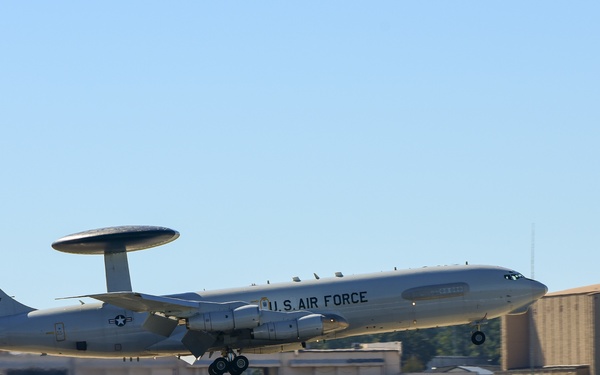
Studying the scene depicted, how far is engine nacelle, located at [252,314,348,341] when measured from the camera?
5225cm

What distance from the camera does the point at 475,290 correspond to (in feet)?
180

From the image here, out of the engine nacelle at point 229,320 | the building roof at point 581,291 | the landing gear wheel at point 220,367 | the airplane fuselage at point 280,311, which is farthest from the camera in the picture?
the building roof at point 581,291

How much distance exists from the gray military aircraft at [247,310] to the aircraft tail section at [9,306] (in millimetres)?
44

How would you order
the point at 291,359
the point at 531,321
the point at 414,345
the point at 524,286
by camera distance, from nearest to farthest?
the point at 524,286, the point at 291,359, the point at 531,321, the point at 414,345

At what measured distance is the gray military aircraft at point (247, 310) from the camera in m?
52.5

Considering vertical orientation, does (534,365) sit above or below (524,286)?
below

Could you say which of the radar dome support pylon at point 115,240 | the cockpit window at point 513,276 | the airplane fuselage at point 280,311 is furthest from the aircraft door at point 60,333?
the cockpit window at point 513,276

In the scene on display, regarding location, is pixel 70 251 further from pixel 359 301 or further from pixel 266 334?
pixel 359 301

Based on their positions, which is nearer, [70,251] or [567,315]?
[70,251]

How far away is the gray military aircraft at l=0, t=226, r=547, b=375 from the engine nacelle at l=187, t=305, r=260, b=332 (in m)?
0.04

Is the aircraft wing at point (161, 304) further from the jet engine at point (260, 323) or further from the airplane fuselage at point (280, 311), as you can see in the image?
the airplane fuselage at point (280, 311)

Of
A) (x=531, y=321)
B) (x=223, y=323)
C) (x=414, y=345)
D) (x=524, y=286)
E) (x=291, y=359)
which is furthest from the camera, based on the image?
(x=414, y=345)

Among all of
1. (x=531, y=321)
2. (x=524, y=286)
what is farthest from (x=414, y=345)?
(x=524, y=286)

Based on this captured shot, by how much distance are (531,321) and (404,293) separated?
24709 mm
